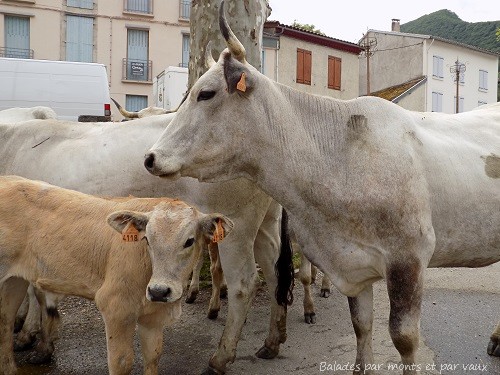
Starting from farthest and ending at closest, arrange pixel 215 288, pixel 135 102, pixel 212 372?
pixel 135 102 → pixel 215 288 → pixel 212 372

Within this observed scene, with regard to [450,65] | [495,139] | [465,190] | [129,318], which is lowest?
[129,318]

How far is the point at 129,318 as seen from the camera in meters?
3.52

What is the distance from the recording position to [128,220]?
3426 millimetres

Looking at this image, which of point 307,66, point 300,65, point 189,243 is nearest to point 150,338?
point 189,243

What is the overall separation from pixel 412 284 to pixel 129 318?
1.75 meters

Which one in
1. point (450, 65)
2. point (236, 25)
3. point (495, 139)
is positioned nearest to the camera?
point (495, 139)

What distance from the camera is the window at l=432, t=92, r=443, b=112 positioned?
37094mm

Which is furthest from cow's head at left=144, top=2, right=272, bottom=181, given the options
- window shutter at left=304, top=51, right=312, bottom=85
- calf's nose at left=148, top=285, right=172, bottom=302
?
A: window shutter at left=304, top=51, right=312, bottom=85

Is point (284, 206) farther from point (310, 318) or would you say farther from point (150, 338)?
point (310, 318)

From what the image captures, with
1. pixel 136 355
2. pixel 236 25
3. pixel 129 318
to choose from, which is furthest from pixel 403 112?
pixel 236 25

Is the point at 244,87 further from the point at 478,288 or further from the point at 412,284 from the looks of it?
the point at 478,288

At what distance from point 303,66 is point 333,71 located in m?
2.41

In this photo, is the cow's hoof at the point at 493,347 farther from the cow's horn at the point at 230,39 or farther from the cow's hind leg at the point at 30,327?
the cow's hind leg at the point at 30,327

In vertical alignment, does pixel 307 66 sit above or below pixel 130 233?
above
